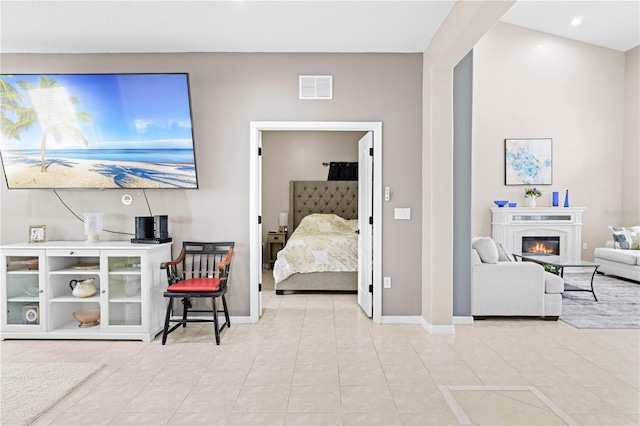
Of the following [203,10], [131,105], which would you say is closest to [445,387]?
[203,10]

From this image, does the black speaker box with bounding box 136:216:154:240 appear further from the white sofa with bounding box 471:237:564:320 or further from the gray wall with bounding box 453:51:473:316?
the white sofa with bounding box 471:237:564:320

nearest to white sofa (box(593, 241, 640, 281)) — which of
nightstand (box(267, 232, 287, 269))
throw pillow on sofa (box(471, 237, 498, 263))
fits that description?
throw pillow on sofa (box(471, 237, 498, 263))

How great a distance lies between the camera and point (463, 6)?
3.03m

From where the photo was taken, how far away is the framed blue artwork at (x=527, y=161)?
7719mm

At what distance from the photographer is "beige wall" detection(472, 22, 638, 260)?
25.4ft

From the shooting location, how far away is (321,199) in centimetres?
802

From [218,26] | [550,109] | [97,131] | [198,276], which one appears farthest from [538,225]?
[97,131]

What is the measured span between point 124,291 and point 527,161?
7029 mm

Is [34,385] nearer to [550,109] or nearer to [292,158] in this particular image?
[292,158]

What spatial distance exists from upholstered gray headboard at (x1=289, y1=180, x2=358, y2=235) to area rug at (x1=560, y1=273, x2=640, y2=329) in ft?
12.5

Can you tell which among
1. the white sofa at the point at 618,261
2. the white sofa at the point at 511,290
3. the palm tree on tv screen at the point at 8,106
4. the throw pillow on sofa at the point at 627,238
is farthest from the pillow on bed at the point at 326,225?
the throw pillow on sofa at the point at 627,238

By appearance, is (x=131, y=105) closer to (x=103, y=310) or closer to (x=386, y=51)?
(x=103, y=310)

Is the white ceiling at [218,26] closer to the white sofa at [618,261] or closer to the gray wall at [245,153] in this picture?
the gray wall at [245,153]

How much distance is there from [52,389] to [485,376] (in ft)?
9.60
